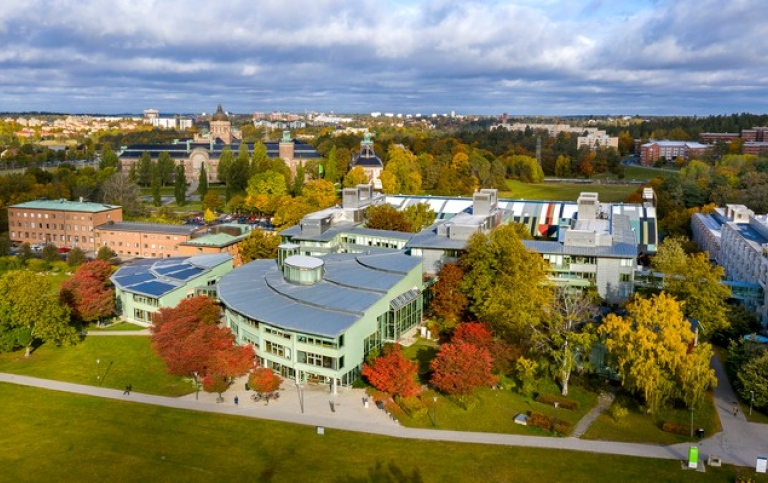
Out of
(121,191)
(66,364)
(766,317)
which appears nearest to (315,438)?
(66,364)

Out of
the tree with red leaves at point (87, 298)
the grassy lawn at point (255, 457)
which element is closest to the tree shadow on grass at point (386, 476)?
the grassy lawn at point (255, 457)

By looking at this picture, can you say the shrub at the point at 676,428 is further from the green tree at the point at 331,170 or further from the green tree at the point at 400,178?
the green tree at the point at 331,170

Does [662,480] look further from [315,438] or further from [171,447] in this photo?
[171,447]

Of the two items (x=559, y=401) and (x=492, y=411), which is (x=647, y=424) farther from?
(x=492, y=411)

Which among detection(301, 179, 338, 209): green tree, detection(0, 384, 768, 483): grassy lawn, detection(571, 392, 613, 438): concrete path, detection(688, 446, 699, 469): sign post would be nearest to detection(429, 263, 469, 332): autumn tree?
detection(571, 392, 613, 438): concrete path

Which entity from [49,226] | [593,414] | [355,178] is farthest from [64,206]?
[593,414]

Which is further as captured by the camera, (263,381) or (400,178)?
(400,178)
